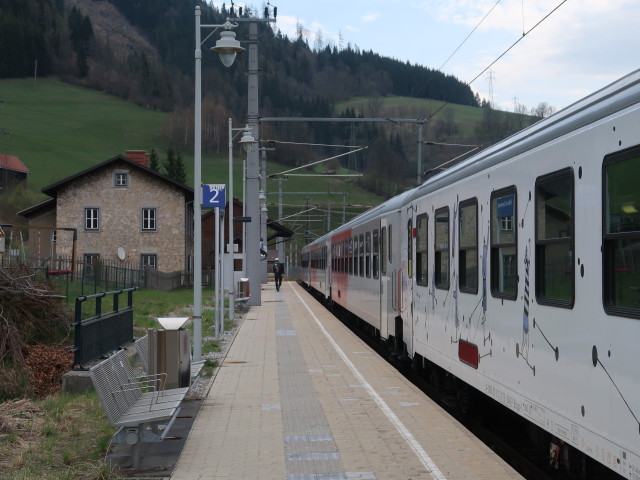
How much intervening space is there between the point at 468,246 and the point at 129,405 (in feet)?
12.5

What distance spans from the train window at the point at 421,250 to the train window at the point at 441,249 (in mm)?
764

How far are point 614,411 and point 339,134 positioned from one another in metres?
104

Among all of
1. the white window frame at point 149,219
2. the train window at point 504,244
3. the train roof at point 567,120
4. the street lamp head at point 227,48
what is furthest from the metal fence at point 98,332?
the white window frame at point 149,219

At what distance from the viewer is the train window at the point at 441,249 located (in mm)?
11180

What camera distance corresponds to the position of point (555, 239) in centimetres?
688

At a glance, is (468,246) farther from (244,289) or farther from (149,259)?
(149,259)

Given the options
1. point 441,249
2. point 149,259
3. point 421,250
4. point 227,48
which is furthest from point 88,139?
point 441,249

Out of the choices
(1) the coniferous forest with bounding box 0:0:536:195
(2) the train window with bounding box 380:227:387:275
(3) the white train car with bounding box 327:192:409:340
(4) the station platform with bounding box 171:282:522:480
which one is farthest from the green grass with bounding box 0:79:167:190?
(4) the station platform with bounding box 171:282:522:480

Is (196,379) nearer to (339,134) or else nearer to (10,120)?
(339,134)

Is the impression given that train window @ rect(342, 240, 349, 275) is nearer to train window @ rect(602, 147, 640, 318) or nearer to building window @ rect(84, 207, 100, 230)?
train window @ rect(602, 147, 640, 318)

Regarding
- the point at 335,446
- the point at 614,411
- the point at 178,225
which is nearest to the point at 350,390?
the point at 335,446

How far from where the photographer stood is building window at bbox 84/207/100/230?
200 feet

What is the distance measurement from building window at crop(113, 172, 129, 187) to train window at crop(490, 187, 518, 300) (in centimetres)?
5389

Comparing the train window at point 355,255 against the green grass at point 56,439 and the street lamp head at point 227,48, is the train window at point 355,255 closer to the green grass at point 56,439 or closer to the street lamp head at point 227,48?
the street lamp head at point 227,48
